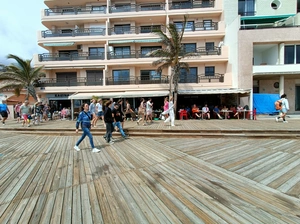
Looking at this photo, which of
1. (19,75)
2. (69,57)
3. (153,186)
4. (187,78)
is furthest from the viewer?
(69,57)

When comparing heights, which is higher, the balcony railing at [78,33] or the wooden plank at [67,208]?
the balcony railing at [78,33]

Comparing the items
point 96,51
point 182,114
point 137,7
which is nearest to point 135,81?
point 96,51

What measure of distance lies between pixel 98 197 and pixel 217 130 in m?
6.63

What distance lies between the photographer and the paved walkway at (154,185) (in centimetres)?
246

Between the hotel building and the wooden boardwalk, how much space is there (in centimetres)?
1166

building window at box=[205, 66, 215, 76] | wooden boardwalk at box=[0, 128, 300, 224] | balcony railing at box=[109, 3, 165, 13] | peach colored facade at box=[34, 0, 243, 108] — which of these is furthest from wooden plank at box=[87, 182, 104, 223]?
balcony railing at box=[109, 3, 165, 13]

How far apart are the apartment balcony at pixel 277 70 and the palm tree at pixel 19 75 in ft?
69.9

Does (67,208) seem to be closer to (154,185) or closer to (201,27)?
(154,185)

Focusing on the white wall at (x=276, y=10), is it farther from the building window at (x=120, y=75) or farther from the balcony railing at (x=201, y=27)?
the building window at (x=120, y=75)

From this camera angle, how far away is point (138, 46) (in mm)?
19047

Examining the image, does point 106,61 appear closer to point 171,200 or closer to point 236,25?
point 236,25

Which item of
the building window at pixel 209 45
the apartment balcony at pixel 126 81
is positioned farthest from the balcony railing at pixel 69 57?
the building window at pixel 209 45

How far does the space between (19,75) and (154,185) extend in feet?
64.6

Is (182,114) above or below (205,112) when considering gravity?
below
